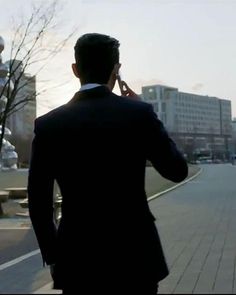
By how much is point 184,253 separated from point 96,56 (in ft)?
23.6

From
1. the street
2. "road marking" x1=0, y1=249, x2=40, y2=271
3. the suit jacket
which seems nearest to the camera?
the suit jacket

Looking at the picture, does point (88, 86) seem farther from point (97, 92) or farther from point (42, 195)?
point (42, 195)

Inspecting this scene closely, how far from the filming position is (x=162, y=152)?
6.79ft

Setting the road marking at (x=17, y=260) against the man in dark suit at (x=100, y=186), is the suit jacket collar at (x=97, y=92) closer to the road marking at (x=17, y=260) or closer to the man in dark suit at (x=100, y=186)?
the man in dark suit at (x=100, y=186)

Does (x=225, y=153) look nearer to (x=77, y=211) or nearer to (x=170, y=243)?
(x=170, y=243)

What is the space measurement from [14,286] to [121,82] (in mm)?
5275

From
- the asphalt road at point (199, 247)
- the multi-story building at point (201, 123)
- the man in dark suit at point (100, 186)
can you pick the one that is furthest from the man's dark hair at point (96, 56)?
the multi-story building at point (201, 123)

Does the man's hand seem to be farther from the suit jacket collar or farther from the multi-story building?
the multi-story building

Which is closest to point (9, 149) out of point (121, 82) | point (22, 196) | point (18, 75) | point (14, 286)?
point (22, 196)

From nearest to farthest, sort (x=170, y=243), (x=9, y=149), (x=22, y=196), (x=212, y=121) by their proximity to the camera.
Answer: (x=170, y=243)
(x=22, y=196)
(x=9, y=149)
(x=212, y=121)

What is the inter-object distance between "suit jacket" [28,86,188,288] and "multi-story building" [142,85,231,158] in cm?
6951

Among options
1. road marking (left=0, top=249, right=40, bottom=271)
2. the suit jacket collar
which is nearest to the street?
road marking (left=0, top=249, right=40, bottom=271)

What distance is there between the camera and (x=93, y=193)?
205 cm

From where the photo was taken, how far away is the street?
6.68 m
